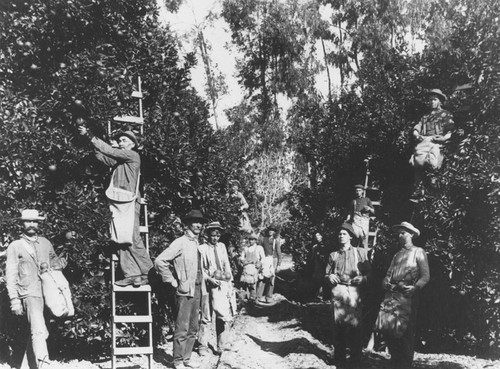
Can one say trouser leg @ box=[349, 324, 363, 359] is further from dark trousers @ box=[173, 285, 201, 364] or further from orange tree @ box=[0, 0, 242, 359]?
orange tree @ box=[0, 0, 242, 359]

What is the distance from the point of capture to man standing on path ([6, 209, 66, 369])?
6.66 meters

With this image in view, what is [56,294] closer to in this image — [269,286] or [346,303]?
[346,303]

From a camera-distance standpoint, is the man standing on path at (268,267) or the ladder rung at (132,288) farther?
the man standing on path at (268,267)

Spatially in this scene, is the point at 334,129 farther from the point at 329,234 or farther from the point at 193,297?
the point at 193,297

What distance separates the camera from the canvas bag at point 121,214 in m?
7.44

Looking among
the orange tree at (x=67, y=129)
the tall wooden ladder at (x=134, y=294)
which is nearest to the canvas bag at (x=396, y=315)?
the tall wooden ladder at (x=134, y=294)

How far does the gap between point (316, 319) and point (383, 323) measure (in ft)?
18.4

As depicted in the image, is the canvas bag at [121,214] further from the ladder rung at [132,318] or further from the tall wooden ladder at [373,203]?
the tall wooden ladder at [373,203]

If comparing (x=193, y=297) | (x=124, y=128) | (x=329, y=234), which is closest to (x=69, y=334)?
Answer: (x=193, y=297)

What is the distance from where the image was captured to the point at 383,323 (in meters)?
7.85

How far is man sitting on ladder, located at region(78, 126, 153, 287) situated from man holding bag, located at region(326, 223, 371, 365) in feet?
9.72

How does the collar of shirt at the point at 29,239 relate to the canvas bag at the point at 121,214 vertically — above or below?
below

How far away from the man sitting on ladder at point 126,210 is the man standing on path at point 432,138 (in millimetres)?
4953

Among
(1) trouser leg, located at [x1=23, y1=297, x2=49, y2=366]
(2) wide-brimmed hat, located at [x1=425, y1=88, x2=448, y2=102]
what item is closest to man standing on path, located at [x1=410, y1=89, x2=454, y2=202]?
(2) wide-brimmed hat, located at [x1=425, y1=88, x2=448, y2=102]
